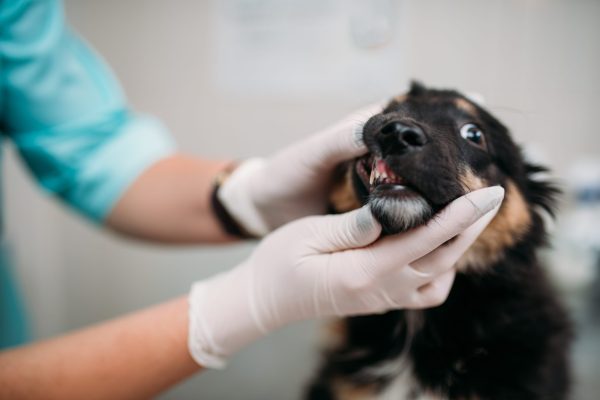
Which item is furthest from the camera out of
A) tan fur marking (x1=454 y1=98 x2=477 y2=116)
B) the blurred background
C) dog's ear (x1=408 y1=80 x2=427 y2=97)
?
the blurred background

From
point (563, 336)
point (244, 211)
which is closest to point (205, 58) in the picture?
point (244, 211)

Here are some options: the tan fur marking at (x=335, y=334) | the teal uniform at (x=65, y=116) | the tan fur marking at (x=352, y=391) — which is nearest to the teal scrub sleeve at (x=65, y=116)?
the teal uniform at (x=65, y=116)

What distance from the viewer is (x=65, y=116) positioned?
171cm

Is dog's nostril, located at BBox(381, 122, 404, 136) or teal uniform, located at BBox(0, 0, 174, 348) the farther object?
teal uniform, located at BBox(0, 0, 174, 348)

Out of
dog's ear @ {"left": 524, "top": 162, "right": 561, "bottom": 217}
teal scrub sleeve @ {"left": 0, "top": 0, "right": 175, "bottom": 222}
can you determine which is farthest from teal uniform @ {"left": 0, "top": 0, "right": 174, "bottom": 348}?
dog's ear @ {"left": 524, "top": 162, "right": 561, "bottom": 217}

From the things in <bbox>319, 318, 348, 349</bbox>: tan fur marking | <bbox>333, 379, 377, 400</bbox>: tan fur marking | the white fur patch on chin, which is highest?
the white fur patch on chin

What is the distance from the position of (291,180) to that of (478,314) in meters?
0.73

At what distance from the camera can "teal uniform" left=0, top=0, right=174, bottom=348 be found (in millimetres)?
1579

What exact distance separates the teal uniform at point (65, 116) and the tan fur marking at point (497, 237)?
130 centimetres

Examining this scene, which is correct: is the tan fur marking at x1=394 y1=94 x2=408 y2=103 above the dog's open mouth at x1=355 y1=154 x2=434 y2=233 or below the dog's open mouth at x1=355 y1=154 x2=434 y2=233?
above

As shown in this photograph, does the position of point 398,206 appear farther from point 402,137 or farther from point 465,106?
point 465,106

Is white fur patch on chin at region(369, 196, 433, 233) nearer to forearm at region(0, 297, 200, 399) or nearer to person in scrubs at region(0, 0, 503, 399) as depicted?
person in scrubs at region(0, 0, 503, 399)

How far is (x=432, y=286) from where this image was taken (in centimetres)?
118

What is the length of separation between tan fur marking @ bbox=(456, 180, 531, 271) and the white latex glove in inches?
18.6
